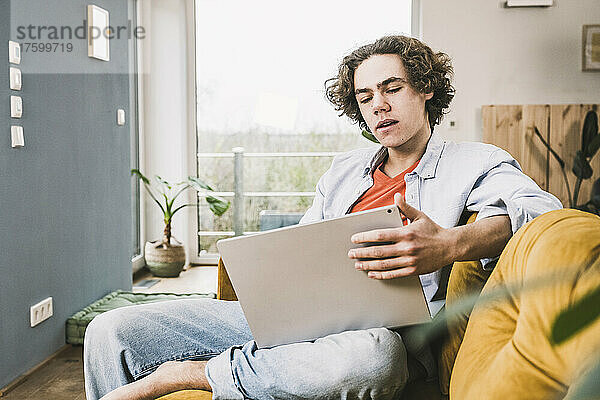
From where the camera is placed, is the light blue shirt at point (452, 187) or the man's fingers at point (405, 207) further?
the light blue shirt at point (452, 187)

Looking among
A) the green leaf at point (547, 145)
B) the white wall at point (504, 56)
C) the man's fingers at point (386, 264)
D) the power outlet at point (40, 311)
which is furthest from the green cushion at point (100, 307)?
the green leaf at point (547, 145)

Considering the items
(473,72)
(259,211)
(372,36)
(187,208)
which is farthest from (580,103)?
(187,208)

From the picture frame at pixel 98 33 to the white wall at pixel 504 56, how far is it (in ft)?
A: 7.85

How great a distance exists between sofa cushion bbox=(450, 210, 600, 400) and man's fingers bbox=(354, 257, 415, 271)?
18cm

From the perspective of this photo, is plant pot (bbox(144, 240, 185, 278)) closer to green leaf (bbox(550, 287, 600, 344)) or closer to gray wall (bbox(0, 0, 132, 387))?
gray wall (bbox(0, 0, 132, 387))

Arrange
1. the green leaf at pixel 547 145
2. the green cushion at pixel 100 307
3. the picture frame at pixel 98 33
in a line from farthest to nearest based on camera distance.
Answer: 1. the green leaf at pixel 547 145
2. the picture frame at pixel 98 33
3. the green cushion at pixel 100 307

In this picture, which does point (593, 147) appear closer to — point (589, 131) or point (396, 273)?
point (589, 131)

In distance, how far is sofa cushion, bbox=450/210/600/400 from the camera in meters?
0.80

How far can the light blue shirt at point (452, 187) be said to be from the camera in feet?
4.78

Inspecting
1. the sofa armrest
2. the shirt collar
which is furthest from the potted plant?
the shirt collar

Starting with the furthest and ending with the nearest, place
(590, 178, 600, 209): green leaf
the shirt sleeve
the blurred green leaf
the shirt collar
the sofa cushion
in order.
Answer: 1. the blurred green leaf
2. (590, 178, 600, 209): green leaf
3. the shirt collar
4. the shirt sleeve
5. the sofa cushion

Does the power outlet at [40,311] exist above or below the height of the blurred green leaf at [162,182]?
below

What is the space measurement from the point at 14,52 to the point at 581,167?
3.67 m

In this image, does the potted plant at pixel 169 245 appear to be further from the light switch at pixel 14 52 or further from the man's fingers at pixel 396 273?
the man's fingers at pixel 396 273
